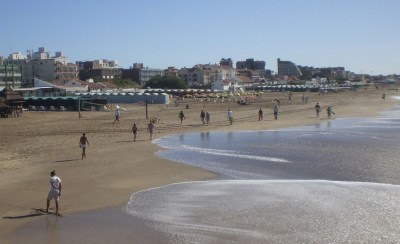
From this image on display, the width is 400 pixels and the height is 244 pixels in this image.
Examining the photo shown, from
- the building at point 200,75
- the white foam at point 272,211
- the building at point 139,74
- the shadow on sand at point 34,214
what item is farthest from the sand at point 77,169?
the building at point 139,74

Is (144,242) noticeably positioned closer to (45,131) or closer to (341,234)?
(341,234)

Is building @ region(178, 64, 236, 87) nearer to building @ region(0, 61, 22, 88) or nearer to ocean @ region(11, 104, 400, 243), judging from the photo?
building @ region(0, 61, 22, 88)

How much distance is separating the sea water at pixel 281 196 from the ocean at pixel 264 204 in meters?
0.03

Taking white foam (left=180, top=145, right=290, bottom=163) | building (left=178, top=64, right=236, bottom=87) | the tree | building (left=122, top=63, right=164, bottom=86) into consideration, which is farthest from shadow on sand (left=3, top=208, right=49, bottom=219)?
building (left=122, top=63, right=164, bottom=86)

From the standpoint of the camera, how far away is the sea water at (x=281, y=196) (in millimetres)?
11805

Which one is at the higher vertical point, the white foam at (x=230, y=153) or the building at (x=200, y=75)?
the building at (x=200, y=75)

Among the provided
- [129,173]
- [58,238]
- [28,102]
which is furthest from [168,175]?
[28,102]

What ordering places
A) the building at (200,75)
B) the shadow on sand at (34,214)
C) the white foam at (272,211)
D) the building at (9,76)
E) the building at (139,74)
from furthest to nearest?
the building at (139,74) → the building at (200,75) → the building at (9,76) → the shadow on sand at (34,214) → the white foam at (272,211)

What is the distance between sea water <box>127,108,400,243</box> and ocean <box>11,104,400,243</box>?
27 millimetres

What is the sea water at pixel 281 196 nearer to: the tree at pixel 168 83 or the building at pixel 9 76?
the building at pixel 9 76

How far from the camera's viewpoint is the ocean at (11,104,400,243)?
1159 cm

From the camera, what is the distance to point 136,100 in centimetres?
7100

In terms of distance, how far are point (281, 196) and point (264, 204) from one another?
1212mm

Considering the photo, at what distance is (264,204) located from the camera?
47.5 feet
